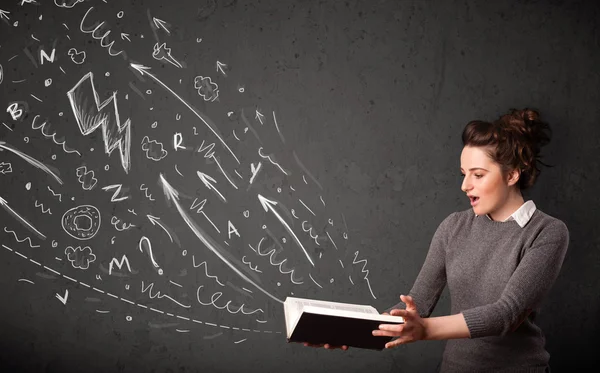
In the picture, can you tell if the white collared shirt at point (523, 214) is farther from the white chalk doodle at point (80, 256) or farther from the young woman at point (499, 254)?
the white chalk doodle at point (80, 256)

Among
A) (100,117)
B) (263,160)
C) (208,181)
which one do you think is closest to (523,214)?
(263,160)

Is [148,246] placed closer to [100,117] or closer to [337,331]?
[100,117]

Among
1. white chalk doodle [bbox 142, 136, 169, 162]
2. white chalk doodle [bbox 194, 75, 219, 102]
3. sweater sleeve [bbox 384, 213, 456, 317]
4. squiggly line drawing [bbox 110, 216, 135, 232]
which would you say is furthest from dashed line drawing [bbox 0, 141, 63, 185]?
sweater sleeve [bbox 384, 213, 456, 317]

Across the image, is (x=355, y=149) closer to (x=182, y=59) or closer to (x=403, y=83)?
(x=403, y=83)

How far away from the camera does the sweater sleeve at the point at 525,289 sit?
1.29 meters

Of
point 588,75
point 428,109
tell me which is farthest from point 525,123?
point 588,75

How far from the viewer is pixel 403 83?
7.11ft

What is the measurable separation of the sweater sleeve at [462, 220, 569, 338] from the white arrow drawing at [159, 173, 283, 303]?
99cm

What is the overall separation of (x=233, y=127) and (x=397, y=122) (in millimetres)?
649

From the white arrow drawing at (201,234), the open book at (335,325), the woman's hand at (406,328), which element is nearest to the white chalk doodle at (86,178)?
the white arrow drawing at (201,234)

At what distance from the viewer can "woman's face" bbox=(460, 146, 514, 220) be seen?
1.53 metres

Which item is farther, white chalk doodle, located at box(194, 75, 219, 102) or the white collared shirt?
white chalk doodle, located at box(194, 75, 219, 102)

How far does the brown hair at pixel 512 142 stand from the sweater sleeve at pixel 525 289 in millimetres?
181

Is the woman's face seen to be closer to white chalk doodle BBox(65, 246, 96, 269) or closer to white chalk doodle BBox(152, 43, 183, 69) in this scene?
white chalk doodle BBox(152, 43, 183, 69)
